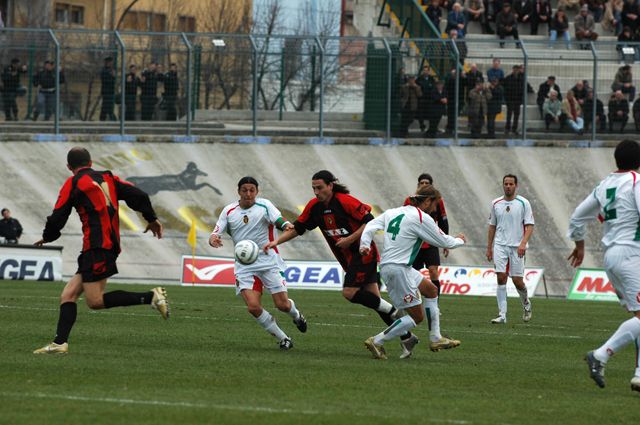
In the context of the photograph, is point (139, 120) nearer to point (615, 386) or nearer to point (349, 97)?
point (349, 97)

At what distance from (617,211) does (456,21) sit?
27838 millimetres

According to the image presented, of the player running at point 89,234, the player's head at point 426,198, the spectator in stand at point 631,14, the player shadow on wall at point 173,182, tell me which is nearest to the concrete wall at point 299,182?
the player shadow on wall at point 173,182

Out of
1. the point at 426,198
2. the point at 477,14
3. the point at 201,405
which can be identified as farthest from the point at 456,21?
the point at 201,405

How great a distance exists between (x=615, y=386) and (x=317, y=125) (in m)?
25.4

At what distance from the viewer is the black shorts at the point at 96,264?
12.4 meters

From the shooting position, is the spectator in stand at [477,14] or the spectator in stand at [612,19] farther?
the spectator in stand at [612,19]

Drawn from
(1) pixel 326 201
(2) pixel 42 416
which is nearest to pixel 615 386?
(1) pixel 326 201

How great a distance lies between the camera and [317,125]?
1422 inches

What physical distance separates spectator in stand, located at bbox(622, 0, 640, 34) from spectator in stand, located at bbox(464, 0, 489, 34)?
15.2 feet

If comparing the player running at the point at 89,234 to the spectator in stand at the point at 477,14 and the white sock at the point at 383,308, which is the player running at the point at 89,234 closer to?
the white sock at the point at 383,308

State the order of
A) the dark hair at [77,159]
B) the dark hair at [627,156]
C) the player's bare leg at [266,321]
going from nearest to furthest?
the dark hair at [627,156] → the dark hair at [77,159] → the player's bare leg at [266,321]

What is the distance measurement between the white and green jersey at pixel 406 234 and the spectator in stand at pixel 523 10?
92.7 ft

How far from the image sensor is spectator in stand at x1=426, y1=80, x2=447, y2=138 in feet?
113

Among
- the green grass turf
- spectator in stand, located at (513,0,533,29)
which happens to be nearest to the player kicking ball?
the green grass turf
